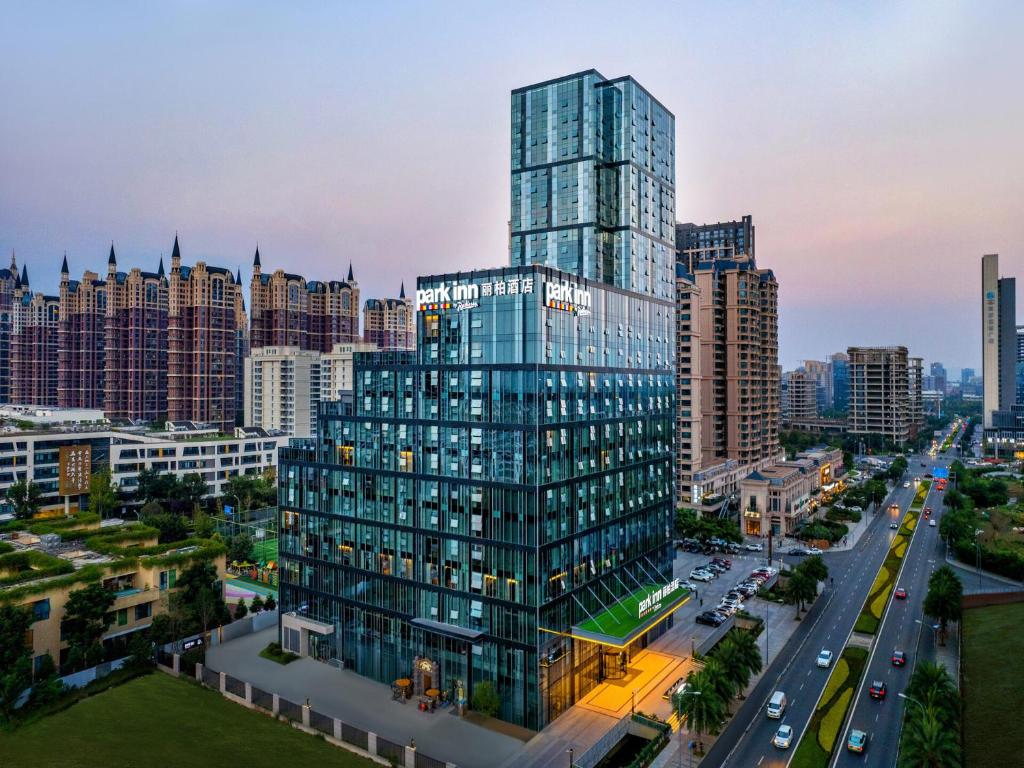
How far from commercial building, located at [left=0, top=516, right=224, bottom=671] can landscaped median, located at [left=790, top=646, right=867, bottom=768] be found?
236ft

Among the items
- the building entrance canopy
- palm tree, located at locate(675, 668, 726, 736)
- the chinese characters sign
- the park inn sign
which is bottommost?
palm tree, located at locate(675, 668, 726, 736)

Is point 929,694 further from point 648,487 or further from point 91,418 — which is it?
point 91,418

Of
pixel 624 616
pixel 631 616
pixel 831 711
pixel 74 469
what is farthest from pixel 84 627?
pixel 74 469

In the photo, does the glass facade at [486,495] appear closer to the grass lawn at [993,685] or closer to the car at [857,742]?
the car at [857,742]

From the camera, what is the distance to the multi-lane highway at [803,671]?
187ft

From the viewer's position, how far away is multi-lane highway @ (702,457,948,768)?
57.0 m

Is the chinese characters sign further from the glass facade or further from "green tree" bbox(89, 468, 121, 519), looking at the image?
the glass facade

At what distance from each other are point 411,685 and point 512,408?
31530 mm

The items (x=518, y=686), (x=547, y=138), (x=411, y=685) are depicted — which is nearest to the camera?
(x=518, y=686)

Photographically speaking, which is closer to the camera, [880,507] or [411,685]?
[411,685]

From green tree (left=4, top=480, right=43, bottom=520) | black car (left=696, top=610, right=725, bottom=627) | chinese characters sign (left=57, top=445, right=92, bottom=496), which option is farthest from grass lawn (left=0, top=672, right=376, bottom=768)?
chinese characters sign (left=57, top=445, right=92, bottom=496)

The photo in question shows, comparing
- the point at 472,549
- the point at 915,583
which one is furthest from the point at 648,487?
the point at 915,583

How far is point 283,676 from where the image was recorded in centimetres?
7275

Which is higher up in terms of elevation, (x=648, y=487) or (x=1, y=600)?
(x=648, y=487)
